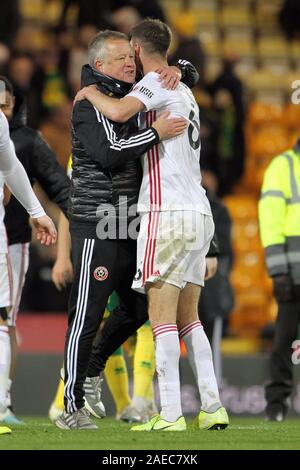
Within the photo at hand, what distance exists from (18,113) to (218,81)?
22.9 feet

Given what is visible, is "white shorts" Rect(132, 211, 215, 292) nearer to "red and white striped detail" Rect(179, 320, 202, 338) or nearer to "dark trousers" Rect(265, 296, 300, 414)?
"red and white striped detail" Rect(179, 320, 202, 338)

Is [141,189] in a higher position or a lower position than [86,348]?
higher

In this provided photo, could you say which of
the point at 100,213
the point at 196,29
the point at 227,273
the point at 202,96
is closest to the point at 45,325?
the point at 227,273

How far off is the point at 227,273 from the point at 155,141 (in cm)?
466

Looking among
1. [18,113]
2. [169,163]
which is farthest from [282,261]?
[169,163]

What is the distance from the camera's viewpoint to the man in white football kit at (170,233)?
6.43 meters

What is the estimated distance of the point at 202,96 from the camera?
15.0 meters

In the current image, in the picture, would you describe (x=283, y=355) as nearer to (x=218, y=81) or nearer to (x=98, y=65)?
(x=98, y=65)

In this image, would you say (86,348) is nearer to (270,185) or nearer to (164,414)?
(164,414)

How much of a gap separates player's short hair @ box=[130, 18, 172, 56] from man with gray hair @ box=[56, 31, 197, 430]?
9 cm

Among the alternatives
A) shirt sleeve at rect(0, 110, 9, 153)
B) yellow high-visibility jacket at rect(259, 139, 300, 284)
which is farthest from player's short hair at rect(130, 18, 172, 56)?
yellow high-visibility jacket at rect(259, 139, 300, 284)

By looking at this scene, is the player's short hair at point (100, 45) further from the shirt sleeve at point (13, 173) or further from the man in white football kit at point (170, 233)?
the shirt sleeve at point (13, 173)
